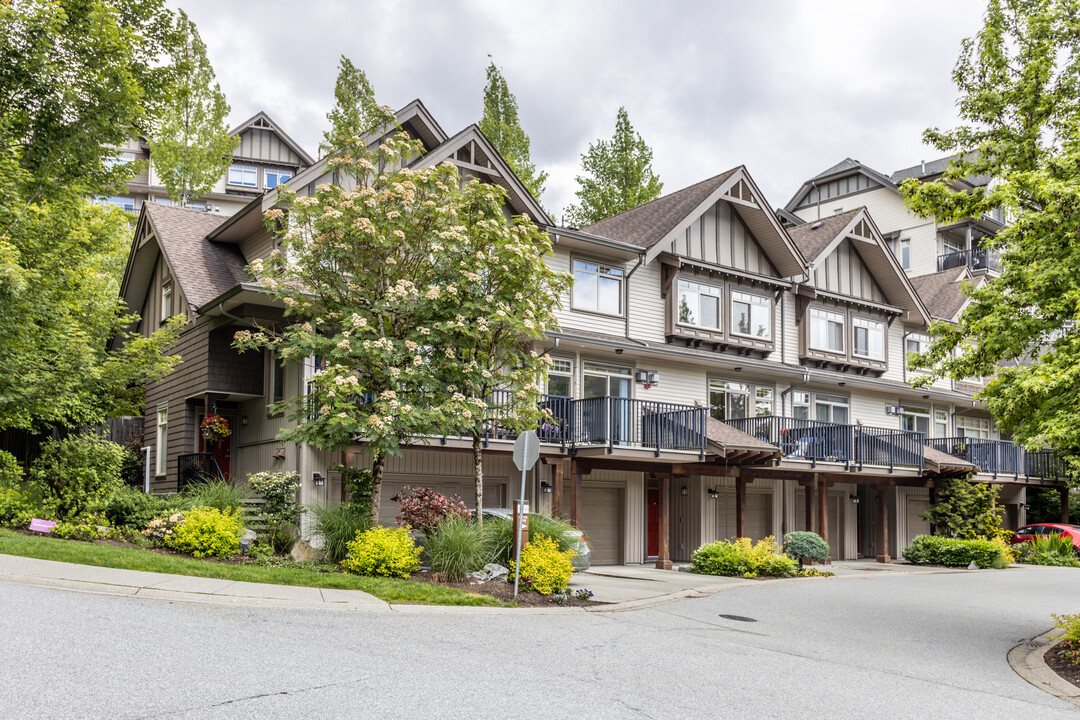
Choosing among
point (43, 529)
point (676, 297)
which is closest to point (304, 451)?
point (43, 529)

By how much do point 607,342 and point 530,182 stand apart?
49.1ft

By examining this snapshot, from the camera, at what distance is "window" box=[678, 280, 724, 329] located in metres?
26.2

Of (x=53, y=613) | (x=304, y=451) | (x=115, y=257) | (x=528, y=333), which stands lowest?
(x=53, y=613)

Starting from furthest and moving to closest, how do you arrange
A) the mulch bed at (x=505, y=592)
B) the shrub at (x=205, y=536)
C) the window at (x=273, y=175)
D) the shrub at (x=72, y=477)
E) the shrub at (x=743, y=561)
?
the window at (x=273, y=175) < the shrub at (x=743, y=561) < the shrub at (x=72, y=477) < the shrub at (x=205, y=536) < the mulch bed at (x=505, y=592)

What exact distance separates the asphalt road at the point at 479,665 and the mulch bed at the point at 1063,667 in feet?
1.84

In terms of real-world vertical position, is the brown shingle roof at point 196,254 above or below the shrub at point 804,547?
above

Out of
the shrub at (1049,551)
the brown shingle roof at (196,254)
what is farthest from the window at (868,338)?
the brown shingle roof at (196,254)

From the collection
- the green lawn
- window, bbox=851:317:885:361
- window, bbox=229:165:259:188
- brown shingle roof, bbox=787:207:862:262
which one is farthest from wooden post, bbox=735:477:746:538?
window, bbox=229:165:259:188

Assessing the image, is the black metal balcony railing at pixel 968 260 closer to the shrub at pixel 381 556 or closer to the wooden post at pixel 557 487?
the wooden post at pixel 557 487

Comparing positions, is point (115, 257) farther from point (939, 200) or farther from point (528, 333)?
point (939, 200)

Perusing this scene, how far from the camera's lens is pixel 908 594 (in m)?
18.9

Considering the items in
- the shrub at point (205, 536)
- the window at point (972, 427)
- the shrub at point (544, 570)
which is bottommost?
the shrub at point (544, 570)

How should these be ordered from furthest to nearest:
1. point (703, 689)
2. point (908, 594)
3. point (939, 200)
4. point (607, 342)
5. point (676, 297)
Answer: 1. point (676, 297)
2. point (607, 342)
3. point (908, 594)
4. point (939, 200)
5. point (703, 689)

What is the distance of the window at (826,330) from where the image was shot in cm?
2930
